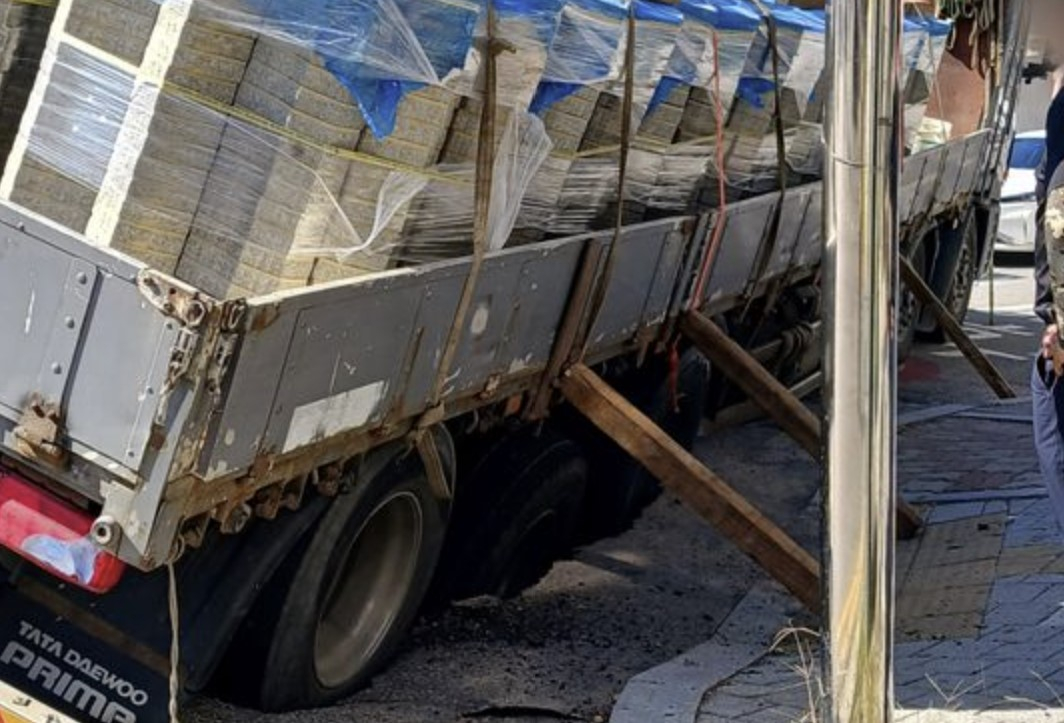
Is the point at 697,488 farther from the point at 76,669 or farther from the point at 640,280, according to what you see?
the point at 76,669

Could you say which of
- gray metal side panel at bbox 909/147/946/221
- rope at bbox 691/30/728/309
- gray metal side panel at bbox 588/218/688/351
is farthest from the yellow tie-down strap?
gray metal side panel at bbox 909/147/946/221

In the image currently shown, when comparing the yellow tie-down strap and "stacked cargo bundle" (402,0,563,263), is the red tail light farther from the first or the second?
"stacked cargo bundle" (402,0,563,263)

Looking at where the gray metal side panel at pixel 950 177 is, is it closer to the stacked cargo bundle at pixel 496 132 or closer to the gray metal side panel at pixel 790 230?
the gray metal side panel at pixel 790 230

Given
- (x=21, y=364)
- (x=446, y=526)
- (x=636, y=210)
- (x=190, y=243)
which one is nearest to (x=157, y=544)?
(x=21, y=364)

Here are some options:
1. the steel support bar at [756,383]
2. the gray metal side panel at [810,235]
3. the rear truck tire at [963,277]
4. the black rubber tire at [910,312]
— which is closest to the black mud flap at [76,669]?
the steel support bar at [756,383]

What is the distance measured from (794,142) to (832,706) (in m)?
5.09

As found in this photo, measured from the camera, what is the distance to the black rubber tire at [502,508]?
6480 millimetres

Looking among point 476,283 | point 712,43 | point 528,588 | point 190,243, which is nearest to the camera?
point 190,243

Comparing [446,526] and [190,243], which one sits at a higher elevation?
[190,243]

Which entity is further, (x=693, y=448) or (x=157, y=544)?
(x=693, y=448)

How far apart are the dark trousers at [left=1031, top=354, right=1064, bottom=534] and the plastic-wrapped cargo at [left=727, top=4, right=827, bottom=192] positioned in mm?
1972

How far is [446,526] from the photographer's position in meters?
6.05

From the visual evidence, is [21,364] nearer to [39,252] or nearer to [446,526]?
[39,252]

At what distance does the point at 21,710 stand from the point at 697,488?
2812 millimetres
